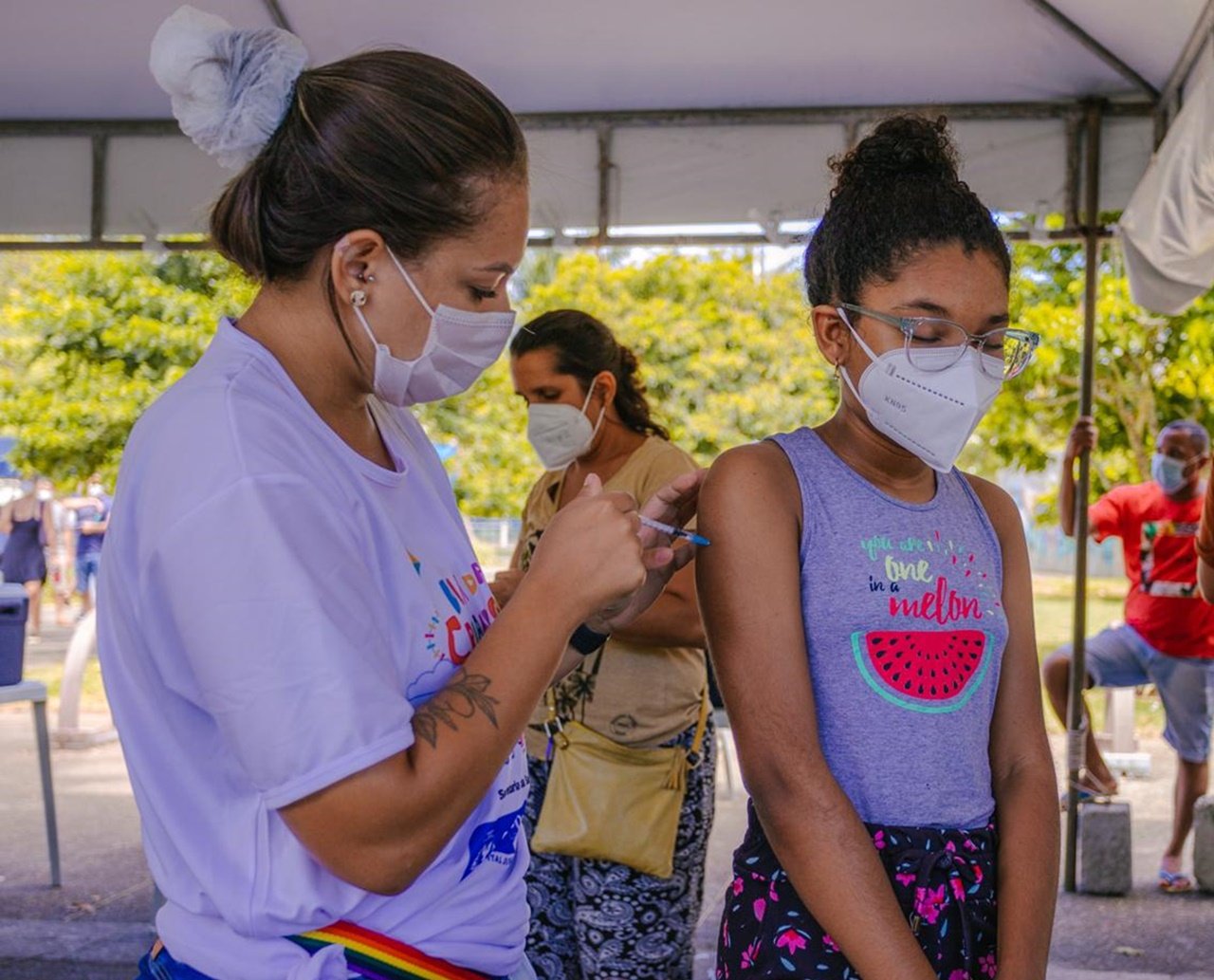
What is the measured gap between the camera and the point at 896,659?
5.38 feet

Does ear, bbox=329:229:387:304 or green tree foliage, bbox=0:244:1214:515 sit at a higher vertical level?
green tree foliage, bbox=0:244:1214:515

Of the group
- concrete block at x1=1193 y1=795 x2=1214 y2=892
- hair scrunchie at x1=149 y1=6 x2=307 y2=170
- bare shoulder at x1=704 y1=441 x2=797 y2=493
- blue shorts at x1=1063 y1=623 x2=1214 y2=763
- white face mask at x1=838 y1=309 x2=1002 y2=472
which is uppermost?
hair scrunchie at x1=149 y1=6 x2=307 y2=170

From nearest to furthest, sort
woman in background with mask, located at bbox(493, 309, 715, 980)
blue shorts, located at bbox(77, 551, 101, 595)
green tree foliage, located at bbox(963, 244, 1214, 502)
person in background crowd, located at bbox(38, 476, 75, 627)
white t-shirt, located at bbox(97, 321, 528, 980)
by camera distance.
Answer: white t-shirt, located at bbox(97, 321, 528, 980) → woman in background with mask, located at bbox(493, 309, 715, 980) → green tree foliage, located at bbox(963, 244, 1214, 502) → blue shorts, located at bbox(77, 551, 101, 595) → person in background crowd, located at bbox(38, 476, 75, 627)

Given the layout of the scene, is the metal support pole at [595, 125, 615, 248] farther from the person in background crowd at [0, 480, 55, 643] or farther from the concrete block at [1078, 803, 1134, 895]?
the person in background crowd at [0, 480, 55, 643]

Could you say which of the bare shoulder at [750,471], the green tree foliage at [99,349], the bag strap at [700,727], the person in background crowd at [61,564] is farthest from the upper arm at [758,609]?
the green tree foliage at [99,349]

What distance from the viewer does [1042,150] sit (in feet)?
16.6

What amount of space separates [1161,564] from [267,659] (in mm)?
5962

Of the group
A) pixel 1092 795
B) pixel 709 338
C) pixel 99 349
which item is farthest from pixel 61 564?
pixel 1092 795

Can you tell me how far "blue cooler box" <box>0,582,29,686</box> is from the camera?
5.07 m

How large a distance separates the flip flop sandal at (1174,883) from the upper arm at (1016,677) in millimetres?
4410

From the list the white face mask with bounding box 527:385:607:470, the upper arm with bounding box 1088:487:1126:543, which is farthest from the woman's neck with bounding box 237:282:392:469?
the upper arm with bounding box 1088:487:1126:543

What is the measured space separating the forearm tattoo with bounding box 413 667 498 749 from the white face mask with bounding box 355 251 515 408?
1.08 ft

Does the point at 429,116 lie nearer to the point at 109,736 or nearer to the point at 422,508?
the point at 422,508

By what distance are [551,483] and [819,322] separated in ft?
6.32
